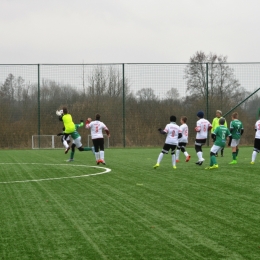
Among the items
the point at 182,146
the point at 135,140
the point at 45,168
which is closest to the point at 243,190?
the point at 45,168

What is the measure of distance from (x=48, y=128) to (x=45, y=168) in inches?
861

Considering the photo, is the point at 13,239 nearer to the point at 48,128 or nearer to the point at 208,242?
the point at 208,242

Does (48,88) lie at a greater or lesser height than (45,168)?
greater

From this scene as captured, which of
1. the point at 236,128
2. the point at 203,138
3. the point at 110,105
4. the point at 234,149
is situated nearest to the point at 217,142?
the point at 203,138

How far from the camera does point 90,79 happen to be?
41.8 metres

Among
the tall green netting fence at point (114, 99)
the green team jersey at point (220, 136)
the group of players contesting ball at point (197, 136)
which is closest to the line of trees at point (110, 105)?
the tall green netting fence at point (114, 99)

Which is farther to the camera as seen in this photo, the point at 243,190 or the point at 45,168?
the point at 45,168

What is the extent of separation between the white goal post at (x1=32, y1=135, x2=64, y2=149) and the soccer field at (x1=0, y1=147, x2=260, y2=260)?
24.9 meters

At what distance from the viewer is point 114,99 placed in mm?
42219

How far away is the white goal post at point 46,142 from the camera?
40812mm

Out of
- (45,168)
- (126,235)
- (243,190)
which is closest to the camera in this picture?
(126,235)

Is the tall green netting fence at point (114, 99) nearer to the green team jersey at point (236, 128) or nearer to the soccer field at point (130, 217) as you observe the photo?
the green team jersey at point (236, 128)

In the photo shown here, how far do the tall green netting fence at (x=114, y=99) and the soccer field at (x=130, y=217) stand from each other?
2528 cm

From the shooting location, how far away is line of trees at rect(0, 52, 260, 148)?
41094 mm
